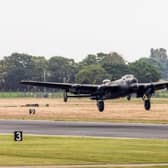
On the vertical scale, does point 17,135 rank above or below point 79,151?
above

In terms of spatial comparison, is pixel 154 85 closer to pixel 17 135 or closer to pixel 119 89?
pixel 119 89

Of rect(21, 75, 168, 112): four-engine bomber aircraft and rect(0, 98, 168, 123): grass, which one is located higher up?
rect(21, 75, 168, 112): four-engine bomber aircraft

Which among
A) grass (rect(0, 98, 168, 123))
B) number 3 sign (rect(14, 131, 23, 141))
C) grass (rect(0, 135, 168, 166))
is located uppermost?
grass (rect(0, 98, 168, 123))

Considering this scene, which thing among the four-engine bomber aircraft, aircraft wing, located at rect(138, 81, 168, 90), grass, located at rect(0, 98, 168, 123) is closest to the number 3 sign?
grass, located at rect(0, 98, 168, 123)

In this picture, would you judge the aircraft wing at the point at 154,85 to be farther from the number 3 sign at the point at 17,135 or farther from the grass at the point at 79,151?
the number 3 sign at the point at 17,135

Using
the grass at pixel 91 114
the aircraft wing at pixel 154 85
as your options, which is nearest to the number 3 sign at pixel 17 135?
the grass at pixel 91 114

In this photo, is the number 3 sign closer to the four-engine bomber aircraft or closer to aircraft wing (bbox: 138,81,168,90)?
the four-engine bomber aircraft

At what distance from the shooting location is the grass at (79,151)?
3712 centimetres

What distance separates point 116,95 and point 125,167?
52.1 meters

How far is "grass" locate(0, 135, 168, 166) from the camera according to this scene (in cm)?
3712

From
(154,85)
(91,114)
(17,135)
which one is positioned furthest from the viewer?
(91,114)

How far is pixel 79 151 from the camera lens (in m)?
41.9

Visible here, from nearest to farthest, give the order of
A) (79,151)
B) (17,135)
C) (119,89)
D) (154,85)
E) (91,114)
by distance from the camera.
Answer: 1. (79,151)
2. (17,135)
3. (154,85)
4. (119,89)
5. (91,114)

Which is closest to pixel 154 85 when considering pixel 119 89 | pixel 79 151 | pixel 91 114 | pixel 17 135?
pixel 119 89
